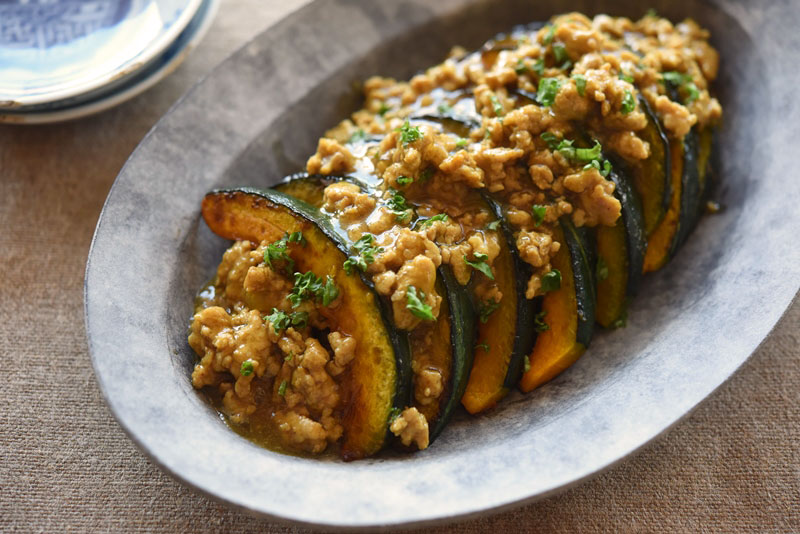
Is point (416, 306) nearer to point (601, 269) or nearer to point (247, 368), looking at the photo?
point (247, 368)

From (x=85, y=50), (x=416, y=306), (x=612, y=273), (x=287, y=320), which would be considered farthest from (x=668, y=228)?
(x=85, y=50)

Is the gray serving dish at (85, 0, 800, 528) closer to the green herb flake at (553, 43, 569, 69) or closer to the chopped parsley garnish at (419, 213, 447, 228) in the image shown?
the chopped parsley garnish at (419, 213, 447, 228)

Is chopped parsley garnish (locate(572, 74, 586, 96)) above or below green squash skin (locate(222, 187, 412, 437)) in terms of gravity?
above

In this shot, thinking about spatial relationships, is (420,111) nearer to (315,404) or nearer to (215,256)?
(215,256)

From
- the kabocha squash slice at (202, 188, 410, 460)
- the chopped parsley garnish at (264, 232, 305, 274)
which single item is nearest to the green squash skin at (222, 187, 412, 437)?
the kabocha squash slice at (202, 188, 410, 460)

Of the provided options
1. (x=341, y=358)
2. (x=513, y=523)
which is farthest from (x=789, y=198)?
(x=341, y=358)

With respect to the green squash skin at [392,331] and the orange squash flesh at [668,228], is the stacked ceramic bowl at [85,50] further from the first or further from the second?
the orange squash flesh at [668,228]
